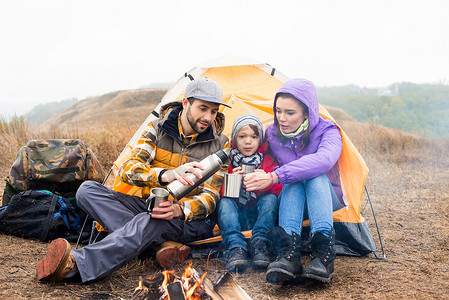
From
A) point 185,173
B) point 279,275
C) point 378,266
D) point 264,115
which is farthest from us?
point 264,115

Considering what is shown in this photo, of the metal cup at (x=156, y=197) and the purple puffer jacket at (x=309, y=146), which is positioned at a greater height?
the purple puffer jacket at (x=309, y=146)

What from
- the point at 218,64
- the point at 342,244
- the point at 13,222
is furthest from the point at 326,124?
the point at 13,222

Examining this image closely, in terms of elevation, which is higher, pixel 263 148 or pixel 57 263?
pixel 263 148

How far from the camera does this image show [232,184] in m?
2.68

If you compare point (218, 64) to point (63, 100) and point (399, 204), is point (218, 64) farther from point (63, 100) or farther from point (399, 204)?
point (63, 100)

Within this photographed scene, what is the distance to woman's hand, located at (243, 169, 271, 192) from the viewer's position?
8.73 feet

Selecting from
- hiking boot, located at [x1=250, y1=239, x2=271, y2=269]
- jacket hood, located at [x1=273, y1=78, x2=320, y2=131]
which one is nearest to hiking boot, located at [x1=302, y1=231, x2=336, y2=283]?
hiking boot, located at [x1=250, y1=239, x2=271, y2=269]

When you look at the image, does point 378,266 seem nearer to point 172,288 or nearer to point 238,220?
point 238,220

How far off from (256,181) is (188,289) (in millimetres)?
888

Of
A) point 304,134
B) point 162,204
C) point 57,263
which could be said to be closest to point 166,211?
point 162,204

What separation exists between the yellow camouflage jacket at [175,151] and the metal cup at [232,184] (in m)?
0.24

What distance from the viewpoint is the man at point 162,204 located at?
93.4 inches

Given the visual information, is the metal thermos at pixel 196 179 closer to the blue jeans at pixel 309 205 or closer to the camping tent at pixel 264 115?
the blue jeans at pixel 309 205

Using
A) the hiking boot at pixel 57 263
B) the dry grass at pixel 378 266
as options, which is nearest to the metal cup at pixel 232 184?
the dry grass at pixel 378 266
